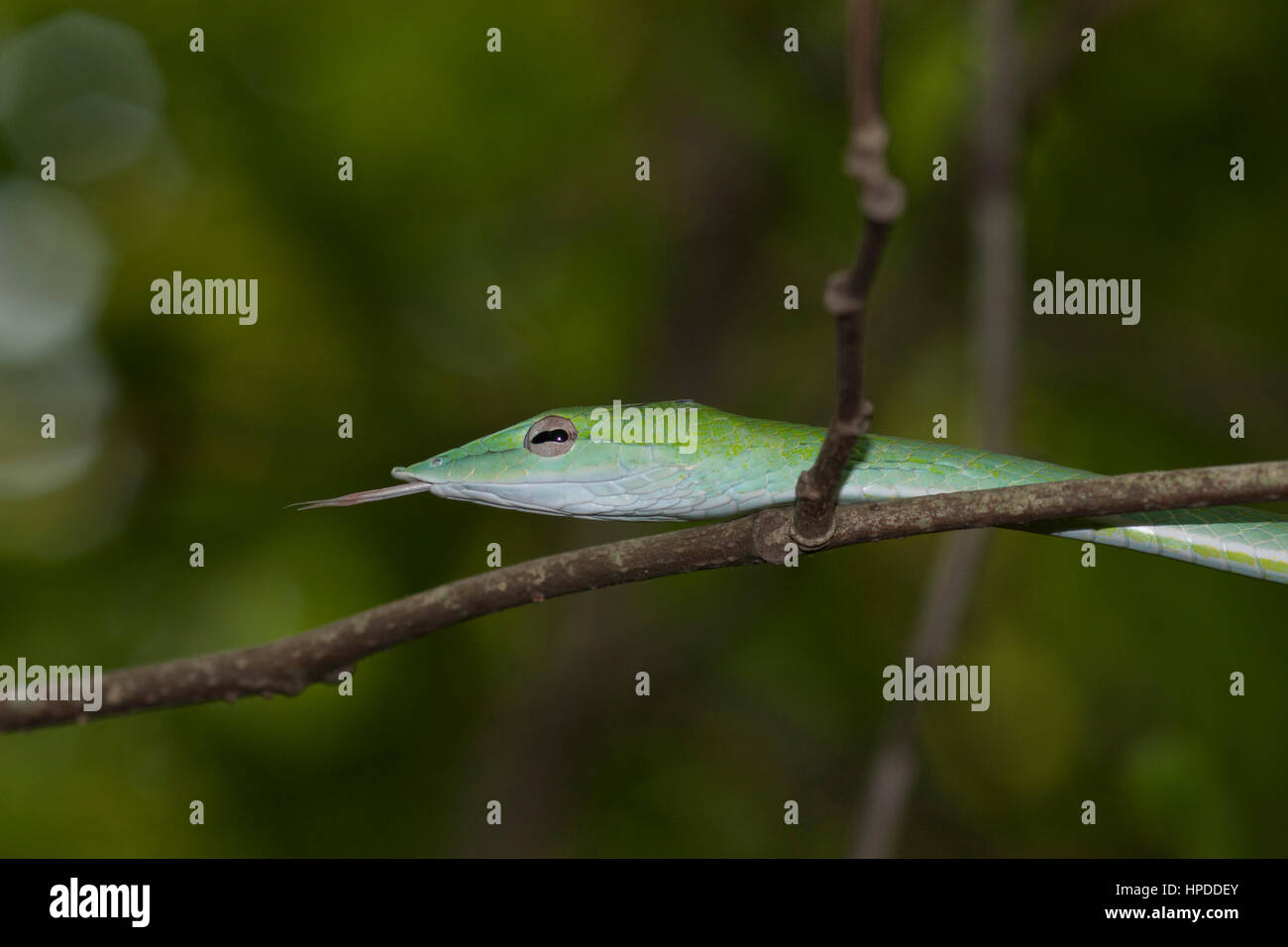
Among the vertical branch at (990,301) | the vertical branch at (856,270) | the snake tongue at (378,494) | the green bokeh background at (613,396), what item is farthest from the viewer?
the green bokeh background at (613,396)

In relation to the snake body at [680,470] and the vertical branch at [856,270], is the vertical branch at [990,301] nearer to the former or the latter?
the snake body at [680,470]

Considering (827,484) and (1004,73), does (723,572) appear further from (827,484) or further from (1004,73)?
(827,484)

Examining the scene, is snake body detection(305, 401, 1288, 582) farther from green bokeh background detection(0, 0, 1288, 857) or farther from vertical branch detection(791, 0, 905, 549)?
green bokeh background detection(0, 0, 1288, 857)

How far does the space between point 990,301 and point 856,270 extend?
2.23 m

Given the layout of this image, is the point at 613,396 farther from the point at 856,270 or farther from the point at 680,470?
the point at 856,270

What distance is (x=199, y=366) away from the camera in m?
4.93

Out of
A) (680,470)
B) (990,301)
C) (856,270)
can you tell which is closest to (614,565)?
(680,470)

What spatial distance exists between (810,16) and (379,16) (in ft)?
6.31

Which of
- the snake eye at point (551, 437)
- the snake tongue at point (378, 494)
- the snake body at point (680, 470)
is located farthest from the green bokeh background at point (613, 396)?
the snake eye at point (551, 437)

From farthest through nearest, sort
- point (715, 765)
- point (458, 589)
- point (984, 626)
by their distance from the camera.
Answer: point (715, 765)
point (984, 626)
point (458, 589)

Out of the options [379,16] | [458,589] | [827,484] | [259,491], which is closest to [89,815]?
[259,491]

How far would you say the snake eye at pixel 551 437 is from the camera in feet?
10.9

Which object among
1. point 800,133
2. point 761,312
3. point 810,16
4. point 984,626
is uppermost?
point 810,16

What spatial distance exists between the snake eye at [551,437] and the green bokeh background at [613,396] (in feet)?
5.87
